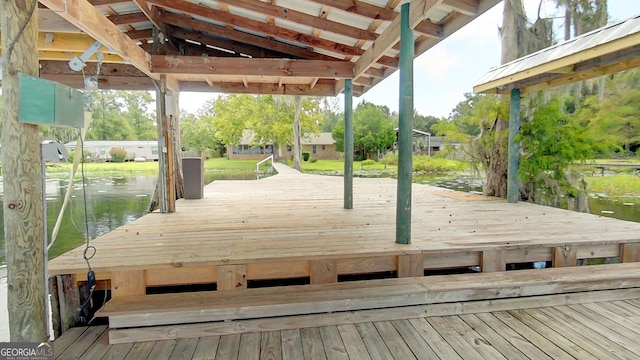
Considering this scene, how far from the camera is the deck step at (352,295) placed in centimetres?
192

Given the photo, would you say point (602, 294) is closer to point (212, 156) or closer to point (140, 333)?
point (140, 333)

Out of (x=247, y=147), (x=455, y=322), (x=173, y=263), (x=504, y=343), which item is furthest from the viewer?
(x=247, y=147)

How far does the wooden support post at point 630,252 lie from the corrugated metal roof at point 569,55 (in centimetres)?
177

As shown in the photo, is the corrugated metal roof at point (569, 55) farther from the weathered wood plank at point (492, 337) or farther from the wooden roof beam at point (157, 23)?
the wooden roof beam at point (157, 23)

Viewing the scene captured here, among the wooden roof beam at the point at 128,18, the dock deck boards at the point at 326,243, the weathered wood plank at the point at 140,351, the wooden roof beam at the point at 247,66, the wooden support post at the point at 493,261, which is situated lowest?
the weathered wood plank at the point at 140,351

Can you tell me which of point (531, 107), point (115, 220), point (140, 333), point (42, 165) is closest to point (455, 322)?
point (140, 333)

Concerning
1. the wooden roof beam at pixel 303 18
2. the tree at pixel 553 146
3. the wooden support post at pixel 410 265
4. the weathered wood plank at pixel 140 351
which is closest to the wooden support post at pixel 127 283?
the weathered wood plank at pixel 140 351

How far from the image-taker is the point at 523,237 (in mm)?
2891

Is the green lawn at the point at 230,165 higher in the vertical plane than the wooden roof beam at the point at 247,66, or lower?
lower

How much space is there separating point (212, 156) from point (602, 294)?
3272 centimetres

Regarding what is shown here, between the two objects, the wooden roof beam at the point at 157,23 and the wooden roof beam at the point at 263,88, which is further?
the wooden roof beam at the point at 263,88

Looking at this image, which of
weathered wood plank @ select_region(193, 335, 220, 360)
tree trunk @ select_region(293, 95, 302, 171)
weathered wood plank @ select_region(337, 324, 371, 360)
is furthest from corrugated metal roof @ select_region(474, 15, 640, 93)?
tree trunk @ select_region(293, 95, 302, 171)

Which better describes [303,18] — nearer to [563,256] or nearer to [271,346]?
[271,346]

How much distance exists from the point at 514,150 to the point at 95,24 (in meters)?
5.45
